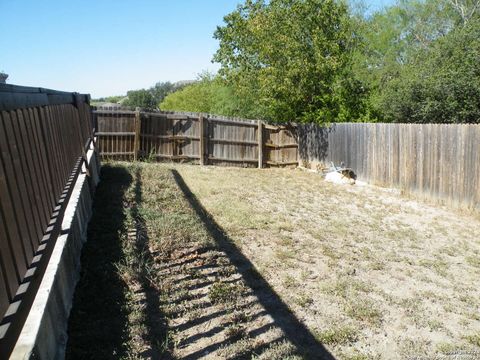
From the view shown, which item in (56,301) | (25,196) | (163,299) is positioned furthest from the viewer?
(163,299)

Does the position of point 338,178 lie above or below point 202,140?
below

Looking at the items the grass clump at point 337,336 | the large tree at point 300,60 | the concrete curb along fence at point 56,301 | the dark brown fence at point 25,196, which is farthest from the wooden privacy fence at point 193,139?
the grass clump at point 337,336

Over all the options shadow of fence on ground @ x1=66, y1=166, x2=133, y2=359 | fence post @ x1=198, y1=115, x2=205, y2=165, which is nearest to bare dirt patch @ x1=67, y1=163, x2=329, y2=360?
shadow of fence on ground @ x1=66, y1=166, x2=133, y2=359

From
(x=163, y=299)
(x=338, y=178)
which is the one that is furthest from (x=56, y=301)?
(x=338, y=178)

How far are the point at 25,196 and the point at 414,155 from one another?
9.73 m

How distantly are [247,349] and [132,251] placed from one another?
227cm

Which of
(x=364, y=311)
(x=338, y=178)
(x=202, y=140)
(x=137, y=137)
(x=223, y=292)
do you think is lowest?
(x=338, y=178)

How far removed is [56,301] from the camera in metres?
3.30

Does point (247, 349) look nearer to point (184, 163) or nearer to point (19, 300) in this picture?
point (19, 300)

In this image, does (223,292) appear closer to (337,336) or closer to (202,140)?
(337,336)

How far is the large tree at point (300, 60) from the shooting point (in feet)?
48.3

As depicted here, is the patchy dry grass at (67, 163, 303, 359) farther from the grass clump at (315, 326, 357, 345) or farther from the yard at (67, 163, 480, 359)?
the grass clump at (315, 326, 357, 345)

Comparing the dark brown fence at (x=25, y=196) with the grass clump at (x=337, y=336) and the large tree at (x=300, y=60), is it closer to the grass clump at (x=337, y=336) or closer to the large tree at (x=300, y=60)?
the grass clump at (x=337, y=336)

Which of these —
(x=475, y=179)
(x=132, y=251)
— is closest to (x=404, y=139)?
(x=475, y=179)
